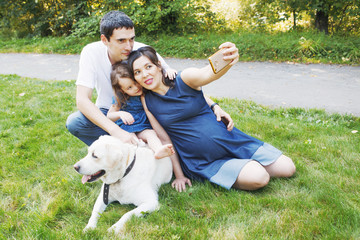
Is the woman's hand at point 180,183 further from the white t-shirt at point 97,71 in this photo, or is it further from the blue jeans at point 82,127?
the white t-shirt at point 97,71

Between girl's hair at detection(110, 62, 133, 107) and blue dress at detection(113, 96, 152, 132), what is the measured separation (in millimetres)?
64

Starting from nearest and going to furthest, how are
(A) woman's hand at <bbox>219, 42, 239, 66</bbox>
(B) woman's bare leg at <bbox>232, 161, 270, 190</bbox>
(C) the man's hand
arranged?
(A) woman's hand at <bbox>219, 42, 239, 66</bbox> → (B) woman's bare leg at <bbox>232, 161, 270, 190</bbox> → (C) the man's hand

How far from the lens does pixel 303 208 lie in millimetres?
2459

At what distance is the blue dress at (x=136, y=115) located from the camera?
3059mm

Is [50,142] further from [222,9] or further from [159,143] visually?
[222,9]

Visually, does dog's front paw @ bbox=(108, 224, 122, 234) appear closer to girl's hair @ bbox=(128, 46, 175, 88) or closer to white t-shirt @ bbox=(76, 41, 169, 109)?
girl's hair @ bbox=(128, 46, 175, 88)

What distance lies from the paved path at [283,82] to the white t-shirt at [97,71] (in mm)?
3086

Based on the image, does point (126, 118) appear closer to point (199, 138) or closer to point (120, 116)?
point (120, 116)

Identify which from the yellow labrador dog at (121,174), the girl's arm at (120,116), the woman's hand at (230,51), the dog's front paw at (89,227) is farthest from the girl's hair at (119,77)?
the dog's front paw at (89,227)

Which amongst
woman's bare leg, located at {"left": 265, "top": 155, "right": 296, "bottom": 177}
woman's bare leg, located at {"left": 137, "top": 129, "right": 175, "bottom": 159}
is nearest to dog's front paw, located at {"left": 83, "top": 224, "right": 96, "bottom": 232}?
woman's bare leg, located at {"left": 137, "top": 129, "right": 175, "bottom": 159}

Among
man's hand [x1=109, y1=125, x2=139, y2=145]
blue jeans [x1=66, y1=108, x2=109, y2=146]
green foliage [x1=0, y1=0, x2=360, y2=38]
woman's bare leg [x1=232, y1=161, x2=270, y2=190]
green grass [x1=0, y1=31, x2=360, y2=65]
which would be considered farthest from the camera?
green foliage [x1=0, y1=0, x2=360, y2=38]

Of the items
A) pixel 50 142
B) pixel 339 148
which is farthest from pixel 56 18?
pixel 339 148

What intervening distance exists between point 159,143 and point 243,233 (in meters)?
1.13

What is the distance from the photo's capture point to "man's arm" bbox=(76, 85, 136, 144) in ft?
9.47
